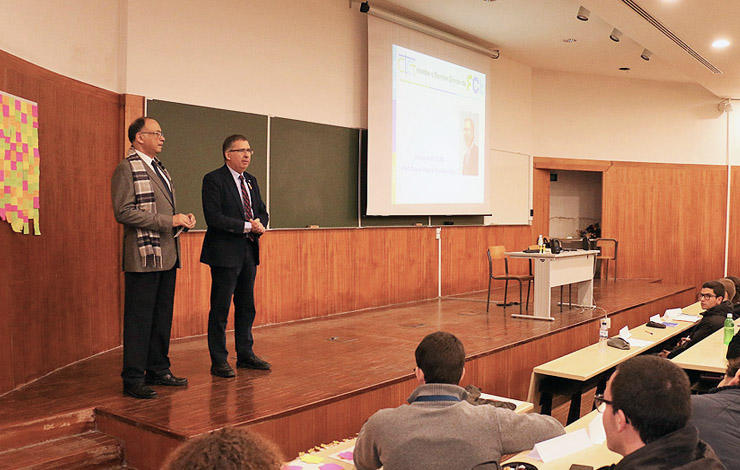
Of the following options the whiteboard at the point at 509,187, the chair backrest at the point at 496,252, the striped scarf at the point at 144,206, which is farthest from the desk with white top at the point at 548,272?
the striped scarf at the point at 144,206

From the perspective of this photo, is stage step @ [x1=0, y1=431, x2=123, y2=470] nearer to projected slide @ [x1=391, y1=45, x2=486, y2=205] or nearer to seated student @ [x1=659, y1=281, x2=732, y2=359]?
seated student @ [x1=659, y1=281, x2=732, y2=359]

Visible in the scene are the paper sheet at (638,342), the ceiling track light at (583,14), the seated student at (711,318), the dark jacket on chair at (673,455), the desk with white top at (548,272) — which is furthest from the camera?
the ceiling track light at (583,14)

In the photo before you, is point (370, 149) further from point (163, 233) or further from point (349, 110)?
point (163, 233)

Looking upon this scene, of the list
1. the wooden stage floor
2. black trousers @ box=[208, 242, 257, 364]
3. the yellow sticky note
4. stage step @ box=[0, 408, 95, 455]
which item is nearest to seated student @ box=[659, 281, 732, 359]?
the wooden stage floor

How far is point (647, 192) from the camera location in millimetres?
11461

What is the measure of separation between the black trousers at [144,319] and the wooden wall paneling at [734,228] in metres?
10.5

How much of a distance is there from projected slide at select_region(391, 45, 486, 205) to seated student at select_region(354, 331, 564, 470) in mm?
5676

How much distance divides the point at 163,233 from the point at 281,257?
2.85m

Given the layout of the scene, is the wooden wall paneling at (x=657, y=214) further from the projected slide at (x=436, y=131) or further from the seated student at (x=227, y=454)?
the seated student at (x=227, y=454)

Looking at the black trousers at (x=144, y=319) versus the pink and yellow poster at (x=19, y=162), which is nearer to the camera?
the black trousers at (x=144, y=319)

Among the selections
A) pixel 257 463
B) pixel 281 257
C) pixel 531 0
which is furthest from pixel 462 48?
pixel 257 463

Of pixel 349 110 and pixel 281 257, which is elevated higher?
pixel 349 110

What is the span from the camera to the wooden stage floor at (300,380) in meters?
3.37

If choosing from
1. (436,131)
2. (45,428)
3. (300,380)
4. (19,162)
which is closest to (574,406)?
(300,380)
